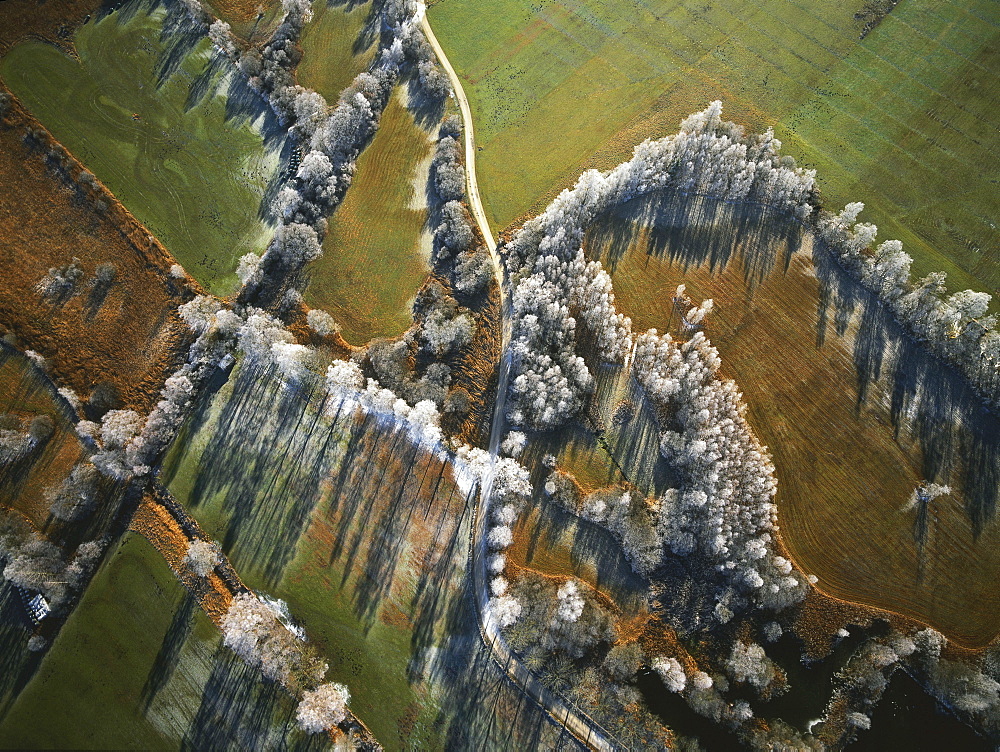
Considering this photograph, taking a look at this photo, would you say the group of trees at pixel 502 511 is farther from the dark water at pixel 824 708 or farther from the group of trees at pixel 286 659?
the group of trees at pixel 286 659

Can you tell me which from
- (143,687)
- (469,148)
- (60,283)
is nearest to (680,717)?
(143,687)

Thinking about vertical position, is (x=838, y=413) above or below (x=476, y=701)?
below

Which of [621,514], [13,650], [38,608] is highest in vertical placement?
[38,608]

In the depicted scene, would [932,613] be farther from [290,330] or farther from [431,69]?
[431,69]

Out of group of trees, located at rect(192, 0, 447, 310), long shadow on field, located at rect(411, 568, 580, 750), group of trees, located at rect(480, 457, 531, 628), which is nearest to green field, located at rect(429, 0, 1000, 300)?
group of trees, located at rect(192, 0, 447, 310)

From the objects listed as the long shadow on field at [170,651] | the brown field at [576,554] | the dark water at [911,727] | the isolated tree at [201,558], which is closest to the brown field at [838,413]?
the dark water at [911,727]

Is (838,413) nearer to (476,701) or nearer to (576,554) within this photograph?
(576,554)

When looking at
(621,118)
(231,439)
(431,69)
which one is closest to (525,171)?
(621,118)
